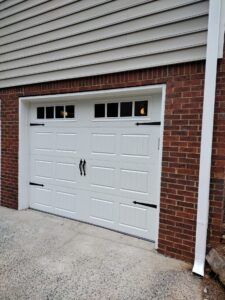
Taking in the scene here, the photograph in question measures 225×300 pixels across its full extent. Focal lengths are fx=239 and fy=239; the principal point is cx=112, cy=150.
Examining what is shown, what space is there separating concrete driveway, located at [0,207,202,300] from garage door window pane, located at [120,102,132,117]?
1693 mm

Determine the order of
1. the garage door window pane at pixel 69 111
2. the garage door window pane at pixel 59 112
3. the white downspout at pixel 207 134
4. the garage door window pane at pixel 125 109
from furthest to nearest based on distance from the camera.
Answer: the garage door window pane at pixel 59 112, the garage door window pane at pixel 69 111, the garage door window pane at pixel 125 109, the white downspout at pixel 207 134

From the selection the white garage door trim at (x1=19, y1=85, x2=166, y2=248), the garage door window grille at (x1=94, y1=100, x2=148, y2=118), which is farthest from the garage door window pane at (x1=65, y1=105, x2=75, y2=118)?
the garage door window grille at (x1=94, y1=100, x2=148, y2=118)

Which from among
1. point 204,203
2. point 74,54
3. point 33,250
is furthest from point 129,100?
point 33,250

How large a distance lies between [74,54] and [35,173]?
2149 millimetres

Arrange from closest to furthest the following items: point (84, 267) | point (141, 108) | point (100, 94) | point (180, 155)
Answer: point (84, 267) → point (180, 155) → point (141, 108) → point (100, 94)

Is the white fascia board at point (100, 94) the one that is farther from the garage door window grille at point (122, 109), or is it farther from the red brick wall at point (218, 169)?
the red brick wall at point (218, 169)

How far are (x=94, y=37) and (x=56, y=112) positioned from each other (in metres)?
1.35

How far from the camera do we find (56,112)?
156 inches

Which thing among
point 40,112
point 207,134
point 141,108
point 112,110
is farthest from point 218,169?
point 40,112

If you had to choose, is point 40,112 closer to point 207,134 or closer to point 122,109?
point 122,109

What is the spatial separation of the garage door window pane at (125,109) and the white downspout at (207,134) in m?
1.09

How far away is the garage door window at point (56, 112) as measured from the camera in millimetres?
3828

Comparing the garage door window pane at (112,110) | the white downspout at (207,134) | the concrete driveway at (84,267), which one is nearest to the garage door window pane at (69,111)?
the garage door window pane at (112,110)

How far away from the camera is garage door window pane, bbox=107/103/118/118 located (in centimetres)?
339
